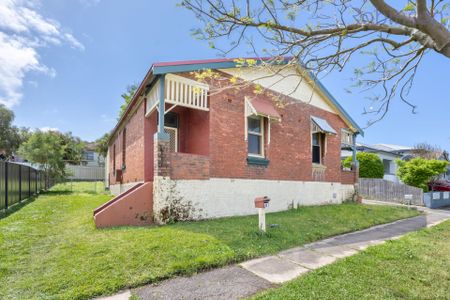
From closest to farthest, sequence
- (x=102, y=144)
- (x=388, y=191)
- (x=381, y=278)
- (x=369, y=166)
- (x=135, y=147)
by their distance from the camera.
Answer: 1. (x=381, y=278)
2. (x=135, y=147)
3. (x=388, y=191)
4. (x=369, y=166)
5. (x=102, y=144)

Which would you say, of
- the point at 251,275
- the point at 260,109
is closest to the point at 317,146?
the point at 260,109

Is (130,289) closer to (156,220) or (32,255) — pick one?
(32,255)

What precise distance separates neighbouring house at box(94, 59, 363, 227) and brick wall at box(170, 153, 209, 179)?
3 cm

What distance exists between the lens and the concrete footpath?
3557mm

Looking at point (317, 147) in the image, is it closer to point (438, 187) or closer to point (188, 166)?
point (188, 166)

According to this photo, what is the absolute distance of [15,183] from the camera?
11.4 m

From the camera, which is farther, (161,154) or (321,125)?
(321,125)

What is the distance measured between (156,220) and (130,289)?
3668 millimetres

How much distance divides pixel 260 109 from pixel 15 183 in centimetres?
1125

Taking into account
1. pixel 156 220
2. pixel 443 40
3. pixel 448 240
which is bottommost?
pixel 448 240

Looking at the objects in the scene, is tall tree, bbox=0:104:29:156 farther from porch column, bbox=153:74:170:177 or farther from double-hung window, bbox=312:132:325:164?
double-hung window, bbox=312:132:325:164

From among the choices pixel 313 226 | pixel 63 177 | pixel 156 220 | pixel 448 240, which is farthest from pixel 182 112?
pixel 63 177

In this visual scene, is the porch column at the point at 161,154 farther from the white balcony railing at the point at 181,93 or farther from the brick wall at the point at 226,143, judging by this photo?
the white balcony railing at the point at 181,93

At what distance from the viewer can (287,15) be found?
153 inches
